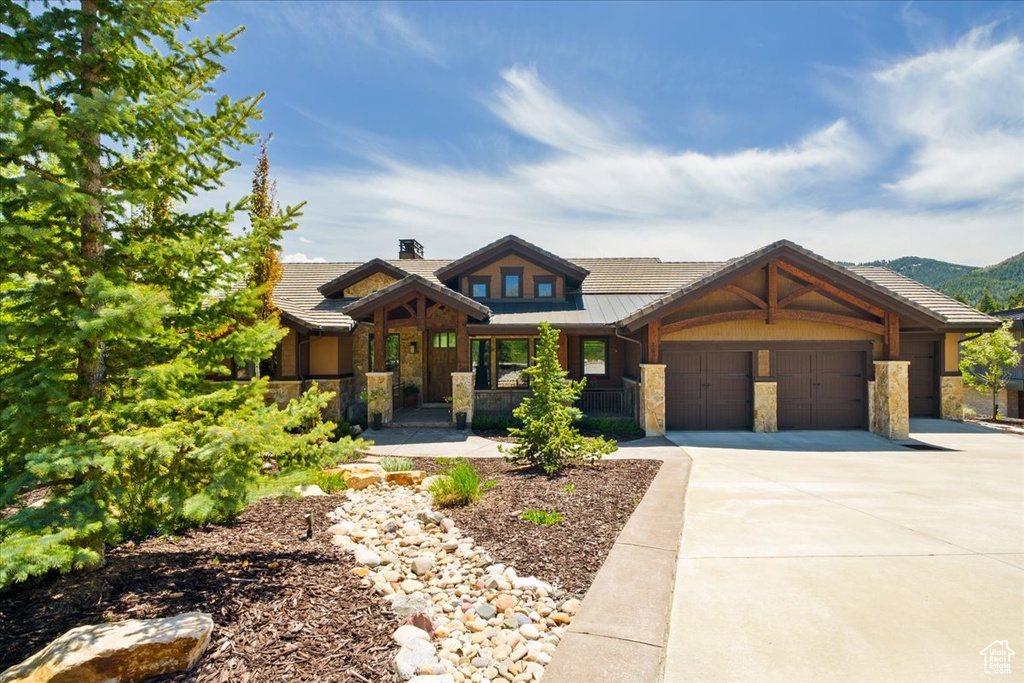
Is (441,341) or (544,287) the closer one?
(544,287)

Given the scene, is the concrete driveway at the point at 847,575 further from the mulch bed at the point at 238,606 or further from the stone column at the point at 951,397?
the stone column at the point at 951,397

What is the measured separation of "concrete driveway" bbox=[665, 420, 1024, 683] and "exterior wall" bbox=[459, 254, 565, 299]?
10.4 metres

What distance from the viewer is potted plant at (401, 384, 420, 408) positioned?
17547 mm

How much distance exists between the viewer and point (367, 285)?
18703 mm

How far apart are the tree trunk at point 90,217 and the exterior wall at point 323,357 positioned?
12.1 metres

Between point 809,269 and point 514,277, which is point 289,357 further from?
point 809,269

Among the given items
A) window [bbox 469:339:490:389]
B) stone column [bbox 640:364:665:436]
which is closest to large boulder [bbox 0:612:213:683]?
stone column [bbox 640:364:665:436]

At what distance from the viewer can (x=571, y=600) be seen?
4.04 meters

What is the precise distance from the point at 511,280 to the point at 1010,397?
22.3 m

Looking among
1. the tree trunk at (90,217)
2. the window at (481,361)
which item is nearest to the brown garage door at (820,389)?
the window at (481,361)

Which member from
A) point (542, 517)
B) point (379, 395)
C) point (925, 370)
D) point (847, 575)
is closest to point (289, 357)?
point (379, 395)

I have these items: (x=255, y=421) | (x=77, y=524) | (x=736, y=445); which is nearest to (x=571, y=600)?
(x=255, y=421)
